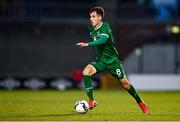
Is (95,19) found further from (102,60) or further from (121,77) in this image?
(121,77)

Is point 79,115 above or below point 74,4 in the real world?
below

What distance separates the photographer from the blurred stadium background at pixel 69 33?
4562 centimetres

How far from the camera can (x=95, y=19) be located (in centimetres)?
1644

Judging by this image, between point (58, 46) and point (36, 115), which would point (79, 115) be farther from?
point (58, 46)

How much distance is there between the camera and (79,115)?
15.8 metres

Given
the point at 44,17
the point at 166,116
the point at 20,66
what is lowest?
the point at 166,116

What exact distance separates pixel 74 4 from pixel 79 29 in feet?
5.47

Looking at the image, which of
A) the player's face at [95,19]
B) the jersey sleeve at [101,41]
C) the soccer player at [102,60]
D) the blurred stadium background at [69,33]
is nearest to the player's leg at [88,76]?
the soccer player at [102,60]

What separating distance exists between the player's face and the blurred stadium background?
28615 millimetres

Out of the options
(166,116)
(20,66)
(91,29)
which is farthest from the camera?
(20,66)

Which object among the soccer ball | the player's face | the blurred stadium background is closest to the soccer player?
the player's face

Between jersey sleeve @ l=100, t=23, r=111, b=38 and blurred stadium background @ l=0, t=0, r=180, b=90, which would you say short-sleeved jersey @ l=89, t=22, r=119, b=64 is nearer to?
jersey sleeve @ l=100, t=23, r=111, b=38

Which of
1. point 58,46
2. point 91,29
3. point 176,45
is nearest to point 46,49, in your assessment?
point 58,46

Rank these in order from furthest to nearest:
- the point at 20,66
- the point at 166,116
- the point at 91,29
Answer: the point at 20,66, the point at 91,29, the point at 166,116
